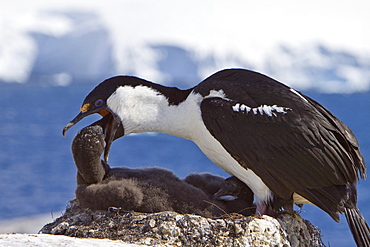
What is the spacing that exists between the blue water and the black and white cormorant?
4402 millimetres

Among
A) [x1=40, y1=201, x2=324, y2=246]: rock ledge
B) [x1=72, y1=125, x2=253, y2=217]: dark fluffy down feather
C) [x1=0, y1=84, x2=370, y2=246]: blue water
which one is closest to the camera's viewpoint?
[x1=40, y1=201, x2=324, y2=246]: rock ledge

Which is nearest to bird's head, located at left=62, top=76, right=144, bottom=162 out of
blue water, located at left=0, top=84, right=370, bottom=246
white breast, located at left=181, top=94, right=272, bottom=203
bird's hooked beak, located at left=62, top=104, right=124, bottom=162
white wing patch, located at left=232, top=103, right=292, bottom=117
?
bird's hooked beak, located at left=62, top=104, right=124, bottom=162

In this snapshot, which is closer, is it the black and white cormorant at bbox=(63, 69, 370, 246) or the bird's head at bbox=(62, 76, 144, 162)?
the black and white cormorant at bbox=(63, 69, 370, 246)

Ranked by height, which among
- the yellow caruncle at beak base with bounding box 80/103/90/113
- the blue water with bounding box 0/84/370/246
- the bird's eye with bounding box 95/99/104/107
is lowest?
the yellow caruncle at beak base with bounding box 80/103/90/113

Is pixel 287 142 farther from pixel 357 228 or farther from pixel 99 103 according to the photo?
pixel 99 103

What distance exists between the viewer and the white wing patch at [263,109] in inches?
186

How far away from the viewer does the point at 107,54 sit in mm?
27531

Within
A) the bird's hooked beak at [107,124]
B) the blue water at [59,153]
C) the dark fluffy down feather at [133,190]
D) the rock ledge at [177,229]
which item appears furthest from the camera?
the blue water at [59,153]

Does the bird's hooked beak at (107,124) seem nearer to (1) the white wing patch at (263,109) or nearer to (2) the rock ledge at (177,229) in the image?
(2) the rock ledge at (177,229)

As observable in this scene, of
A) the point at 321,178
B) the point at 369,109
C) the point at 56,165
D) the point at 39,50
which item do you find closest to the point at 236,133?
the point at 321,178

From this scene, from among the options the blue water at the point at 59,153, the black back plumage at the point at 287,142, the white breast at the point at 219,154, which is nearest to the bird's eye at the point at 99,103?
the white breast at the point at 219,154

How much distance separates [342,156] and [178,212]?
126 cm

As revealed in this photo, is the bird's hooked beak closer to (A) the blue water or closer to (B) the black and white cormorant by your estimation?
(B) the black and white cormorant

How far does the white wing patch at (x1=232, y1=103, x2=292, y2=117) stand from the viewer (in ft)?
15.5
